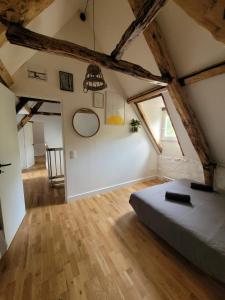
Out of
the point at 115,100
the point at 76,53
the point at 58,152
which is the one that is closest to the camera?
the point at 76,53

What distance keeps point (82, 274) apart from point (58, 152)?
132 inches

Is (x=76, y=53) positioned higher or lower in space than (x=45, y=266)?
higher

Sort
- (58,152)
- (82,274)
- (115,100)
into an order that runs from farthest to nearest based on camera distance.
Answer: (58,152), (115,100), (82,274)

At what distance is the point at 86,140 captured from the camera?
2.90 m

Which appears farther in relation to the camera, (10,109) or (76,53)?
(10,109)

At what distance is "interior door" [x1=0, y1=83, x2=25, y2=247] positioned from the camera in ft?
5.58

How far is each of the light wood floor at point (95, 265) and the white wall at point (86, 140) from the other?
3.13ft

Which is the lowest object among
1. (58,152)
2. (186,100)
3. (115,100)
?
(58,152)

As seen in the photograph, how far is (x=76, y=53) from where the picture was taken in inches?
62.4

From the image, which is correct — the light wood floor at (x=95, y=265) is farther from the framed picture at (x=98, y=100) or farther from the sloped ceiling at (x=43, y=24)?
the sloped ceiling at (x=43, y=24)

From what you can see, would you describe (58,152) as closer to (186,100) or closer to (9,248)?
(9,248)

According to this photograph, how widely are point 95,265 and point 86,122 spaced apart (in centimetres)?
226

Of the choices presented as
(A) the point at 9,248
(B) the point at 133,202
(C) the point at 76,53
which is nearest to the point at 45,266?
(A) the point at 9,248

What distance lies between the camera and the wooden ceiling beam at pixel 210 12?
86cm
